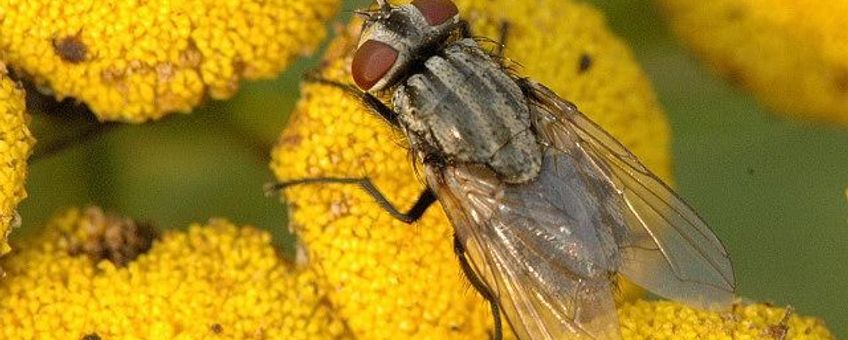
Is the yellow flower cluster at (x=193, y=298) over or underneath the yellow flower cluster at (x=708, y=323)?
underneath

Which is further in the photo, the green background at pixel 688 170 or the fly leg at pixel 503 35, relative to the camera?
the green background at pixel 688 170

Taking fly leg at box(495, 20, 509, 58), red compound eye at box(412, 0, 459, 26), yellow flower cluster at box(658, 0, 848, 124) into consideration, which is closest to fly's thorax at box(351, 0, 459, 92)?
red compound eye at box(412, 0, 459, 26)

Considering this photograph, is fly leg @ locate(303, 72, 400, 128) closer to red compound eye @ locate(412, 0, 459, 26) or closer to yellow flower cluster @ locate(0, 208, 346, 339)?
red compound eye @ locate(412, 0, 459, 26)

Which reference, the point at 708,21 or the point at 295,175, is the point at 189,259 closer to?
the point at 295,175

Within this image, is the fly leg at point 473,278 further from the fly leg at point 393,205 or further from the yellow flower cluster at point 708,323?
the yellow flower cluster at point 708,323

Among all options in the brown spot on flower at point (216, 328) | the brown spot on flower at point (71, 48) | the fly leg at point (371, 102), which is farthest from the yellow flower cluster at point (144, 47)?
the brown spot on flower at point (216, 328)

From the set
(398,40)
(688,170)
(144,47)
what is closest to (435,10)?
(398,40)

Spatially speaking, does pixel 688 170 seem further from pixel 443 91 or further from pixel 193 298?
pixel 193 298
